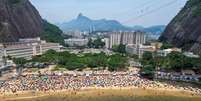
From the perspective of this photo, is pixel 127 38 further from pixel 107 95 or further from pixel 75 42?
pixel 107 95

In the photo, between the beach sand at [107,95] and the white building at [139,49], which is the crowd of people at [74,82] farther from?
the white building at [139,49]

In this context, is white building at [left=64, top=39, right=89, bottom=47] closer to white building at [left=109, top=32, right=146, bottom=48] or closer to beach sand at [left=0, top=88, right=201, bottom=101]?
white building at [left=109, top=32, right=146, bottom=48]

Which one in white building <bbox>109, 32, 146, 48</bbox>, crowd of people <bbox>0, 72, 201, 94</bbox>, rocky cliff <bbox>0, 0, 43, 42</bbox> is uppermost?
rocky cliff <bbox>0, 0, 43, 42</bbox>

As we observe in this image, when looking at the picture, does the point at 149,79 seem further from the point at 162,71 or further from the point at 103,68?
the point at 103,68

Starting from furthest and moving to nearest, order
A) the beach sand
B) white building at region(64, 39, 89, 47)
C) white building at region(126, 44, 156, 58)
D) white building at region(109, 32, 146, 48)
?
white building at region(64, 39, 89, 47) < white building at region(109, 32, 146, 48) < white building at region(126, 44, 156, 58) < the beach sand

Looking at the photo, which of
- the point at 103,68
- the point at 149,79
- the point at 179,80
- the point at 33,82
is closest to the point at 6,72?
the point at 33,82

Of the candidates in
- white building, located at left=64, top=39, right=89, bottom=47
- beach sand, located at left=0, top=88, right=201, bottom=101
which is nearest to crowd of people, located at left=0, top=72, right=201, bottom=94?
beach sand, located at left=0, top=88, right=201, bottom=101
